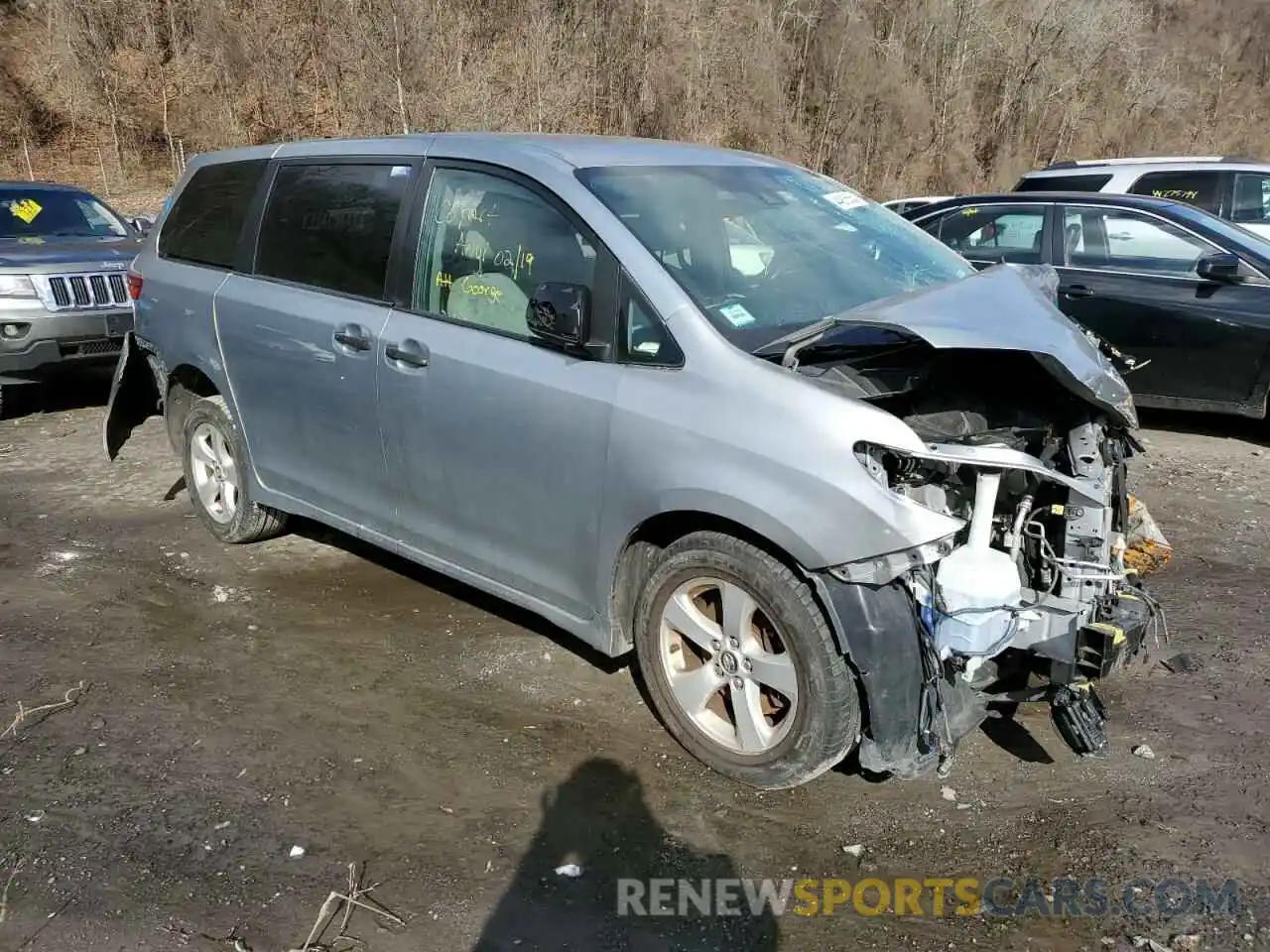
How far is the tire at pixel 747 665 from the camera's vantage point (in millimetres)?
2926

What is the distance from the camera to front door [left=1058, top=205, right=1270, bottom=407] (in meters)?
6.43

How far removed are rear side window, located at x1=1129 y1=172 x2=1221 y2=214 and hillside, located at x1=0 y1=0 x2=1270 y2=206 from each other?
569 inches

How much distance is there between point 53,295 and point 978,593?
773cm

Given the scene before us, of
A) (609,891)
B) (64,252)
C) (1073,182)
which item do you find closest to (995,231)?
(1073,182)

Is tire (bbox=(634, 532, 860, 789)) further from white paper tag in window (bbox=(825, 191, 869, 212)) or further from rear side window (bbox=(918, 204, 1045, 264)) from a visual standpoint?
rear side window (bbox=(918, 204, 1045, 264))

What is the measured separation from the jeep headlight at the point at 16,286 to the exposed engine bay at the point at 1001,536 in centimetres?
715

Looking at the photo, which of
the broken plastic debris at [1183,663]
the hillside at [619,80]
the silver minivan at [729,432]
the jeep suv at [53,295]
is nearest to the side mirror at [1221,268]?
the silver minivan at [729,432]

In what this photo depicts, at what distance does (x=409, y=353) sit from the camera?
12.4ft

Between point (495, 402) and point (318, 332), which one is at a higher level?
point (318, 332)

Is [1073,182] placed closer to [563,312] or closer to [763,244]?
[763,244]

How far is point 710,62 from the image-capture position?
82.1 feet

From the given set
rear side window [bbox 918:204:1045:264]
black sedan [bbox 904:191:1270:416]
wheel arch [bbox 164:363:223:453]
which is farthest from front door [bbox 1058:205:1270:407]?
wheel arch [bbox 164:363:223:453]

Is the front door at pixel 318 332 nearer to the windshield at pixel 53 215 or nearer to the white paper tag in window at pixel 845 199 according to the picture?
the white paper tag in window at pixel 845 199

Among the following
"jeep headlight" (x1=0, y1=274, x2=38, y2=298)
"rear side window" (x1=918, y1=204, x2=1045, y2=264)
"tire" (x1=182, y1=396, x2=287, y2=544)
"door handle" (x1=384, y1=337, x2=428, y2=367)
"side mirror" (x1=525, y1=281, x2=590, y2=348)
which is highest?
"rear side window" (x1=918, y1=204, x2=1045, y2=264)
